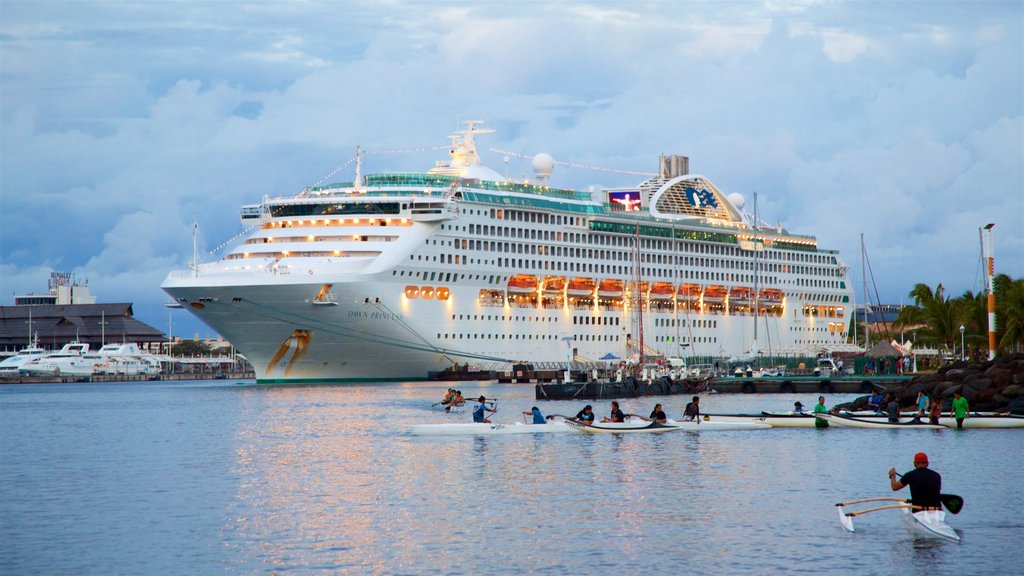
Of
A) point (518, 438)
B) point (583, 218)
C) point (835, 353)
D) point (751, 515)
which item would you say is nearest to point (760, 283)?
point (835, 353)

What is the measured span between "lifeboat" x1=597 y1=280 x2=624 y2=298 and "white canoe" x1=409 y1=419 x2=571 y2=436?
53.9 meters

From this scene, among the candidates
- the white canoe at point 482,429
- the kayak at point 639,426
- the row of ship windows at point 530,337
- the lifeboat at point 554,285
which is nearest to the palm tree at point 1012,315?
the row of ship windows at point 530,337

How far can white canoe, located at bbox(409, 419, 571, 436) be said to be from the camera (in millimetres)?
44719

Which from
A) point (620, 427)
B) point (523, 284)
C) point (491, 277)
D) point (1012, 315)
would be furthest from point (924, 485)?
point (523, 284)

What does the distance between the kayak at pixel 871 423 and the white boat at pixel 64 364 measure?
113 meters

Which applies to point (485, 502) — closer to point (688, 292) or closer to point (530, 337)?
point (530, 337)

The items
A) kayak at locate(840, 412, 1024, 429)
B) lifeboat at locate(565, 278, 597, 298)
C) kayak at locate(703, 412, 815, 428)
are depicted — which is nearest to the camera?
kayak at locate(840, 412, 1024, 429)

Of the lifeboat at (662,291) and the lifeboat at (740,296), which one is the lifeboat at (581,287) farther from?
the lifeboat at (740,296)

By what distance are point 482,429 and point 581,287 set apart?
52.7m

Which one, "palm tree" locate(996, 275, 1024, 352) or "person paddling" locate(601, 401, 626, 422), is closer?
"person paddling" locate(601, 401, 626, 422)

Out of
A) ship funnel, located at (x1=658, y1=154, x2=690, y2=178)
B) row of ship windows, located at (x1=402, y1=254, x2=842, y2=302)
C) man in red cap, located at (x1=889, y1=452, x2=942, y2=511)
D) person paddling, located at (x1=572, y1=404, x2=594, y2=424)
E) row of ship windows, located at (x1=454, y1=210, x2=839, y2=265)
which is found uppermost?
ship funnel, located at (x1=658, y1=154, x2=690, y2=178)

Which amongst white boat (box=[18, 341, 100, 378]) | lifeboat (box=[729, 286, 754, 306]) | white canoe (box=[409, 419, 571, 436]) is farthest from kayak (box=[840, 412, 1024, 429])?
white boat (box=[18, 341, 100, 378])

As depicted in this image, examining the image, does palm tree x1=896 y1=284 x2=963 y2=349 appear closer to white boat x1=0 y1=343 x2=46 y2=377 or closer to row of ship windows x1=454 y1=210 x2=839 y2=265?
row of ship windows x1=454 y1=210 x2=839 y2=265

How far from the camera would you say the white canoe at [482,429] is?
147ft
